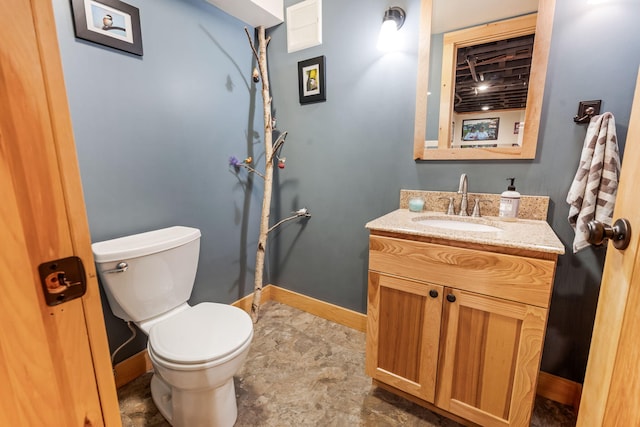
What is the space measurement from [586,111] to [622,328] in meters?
1.06

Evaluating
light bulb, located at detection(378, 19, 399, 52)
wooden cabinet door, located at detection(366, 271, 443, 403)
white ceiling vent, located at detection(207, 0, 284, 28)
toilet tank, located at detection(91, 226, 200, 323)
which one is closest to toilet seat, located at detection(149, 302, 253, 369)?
toilet tank, located at detection(91, 226, 200, 323)

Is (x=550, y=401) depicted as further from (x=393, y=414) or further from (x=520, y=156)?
(x=520, y=156)

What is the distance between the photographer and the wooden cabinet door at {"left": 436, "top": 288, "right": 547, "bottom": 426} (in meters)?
1.01

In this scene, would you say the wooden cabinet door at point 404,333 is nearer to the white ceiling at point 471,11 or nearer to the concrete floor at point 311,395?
the concrete floor at point 311,395

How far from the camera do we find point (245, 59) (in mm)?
1922

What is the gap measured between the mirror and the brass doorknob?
853 mm

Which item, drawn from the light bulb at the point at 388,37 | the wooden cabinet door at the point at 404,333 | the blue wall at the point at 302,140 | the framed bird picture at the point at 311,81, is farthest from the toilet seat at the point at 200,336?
the light bulb at the point at 388,37

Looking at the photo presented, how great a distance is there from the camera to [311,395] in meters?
1.42

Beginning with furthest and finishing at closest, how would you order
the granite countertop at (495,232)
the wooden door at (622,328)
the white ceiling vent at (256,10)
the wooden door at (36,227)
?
the white ceiling vent at (256,10) < the granite countertop at (495,232) < the wooden door at (622,328) < the wooden door at (36,227)

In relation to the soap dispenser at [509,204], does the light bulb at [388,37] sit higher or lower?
higher

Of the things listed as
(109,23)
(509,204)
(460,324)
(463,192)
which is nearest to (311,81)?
(109,23)

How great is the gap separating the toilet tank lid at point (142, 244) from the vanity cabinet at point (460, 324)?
938mm

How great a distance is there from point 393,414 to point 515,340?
0.67 meters

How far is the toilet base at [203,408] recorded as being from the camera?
116 centimetres
